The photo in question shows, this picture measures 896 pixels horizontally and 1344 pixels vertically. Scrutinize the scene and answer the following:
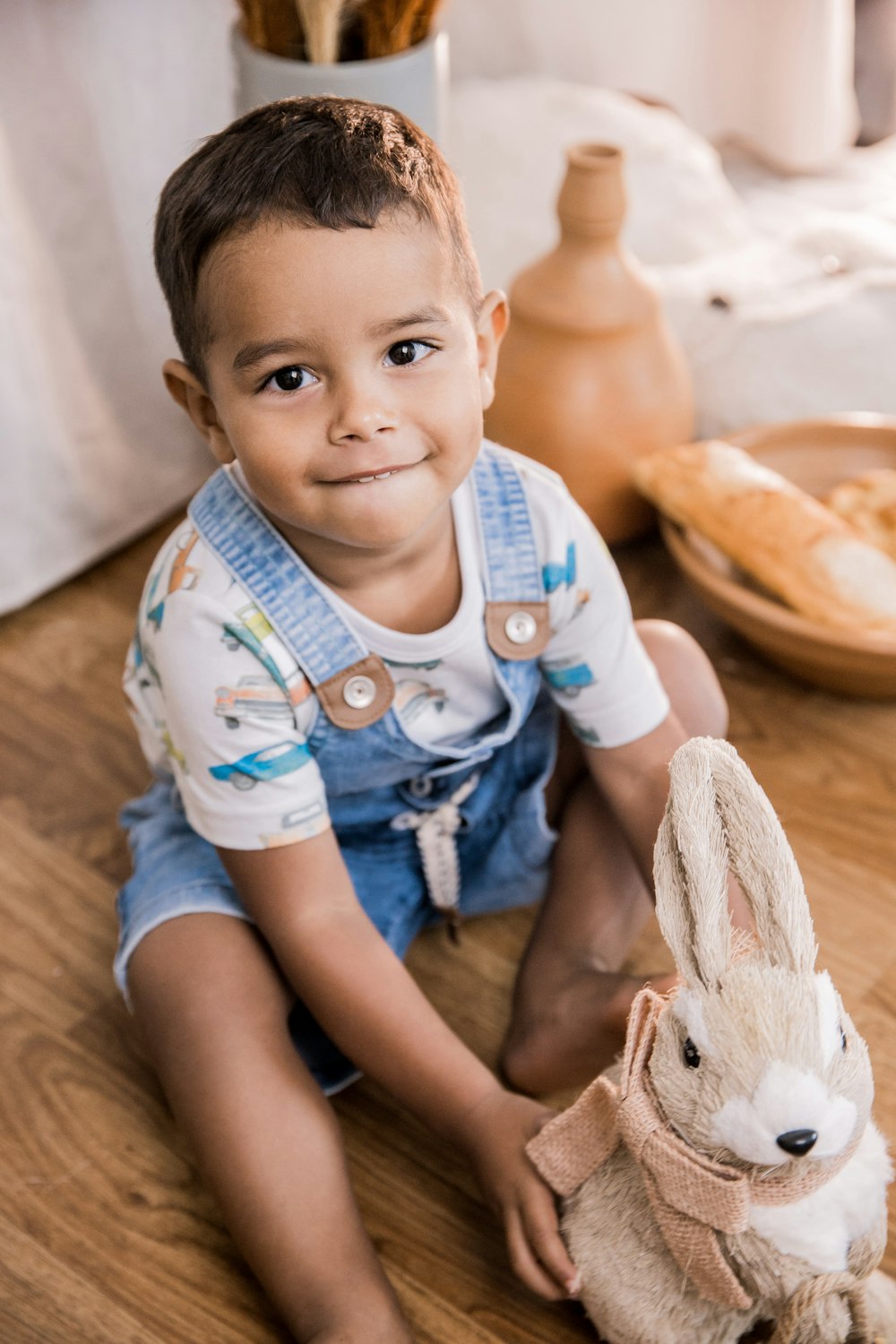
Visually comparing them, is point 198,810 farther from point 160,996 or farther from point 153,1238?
point 153,1238

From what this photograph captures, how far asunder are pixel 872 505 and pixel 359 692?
0.58 m

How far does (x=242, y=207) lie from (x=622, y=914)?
1.58ft

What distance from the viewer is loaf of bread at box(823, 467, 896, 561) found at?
109cm

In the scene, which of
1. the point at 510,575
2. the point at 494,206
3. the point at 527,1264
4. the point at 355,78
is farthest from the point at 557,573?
the point at 494,206

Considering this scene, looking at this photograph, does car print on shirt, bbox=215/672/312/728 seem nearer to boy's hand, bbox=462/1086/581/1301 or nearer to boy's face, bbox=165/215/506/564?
boy's face, bbox=165/215/506/564

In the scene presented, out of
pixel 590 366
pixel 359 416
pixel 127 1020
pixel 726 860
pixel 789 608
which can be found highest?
pixel 359 416

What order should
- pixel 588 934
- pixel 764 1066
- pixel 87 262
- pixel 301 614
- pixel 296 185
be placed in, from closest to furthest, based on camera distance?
1. pixel 764 1066
2. pixel 296 185
3. pixel 301 614
4. pixel 588 934
5. pixel 87 262

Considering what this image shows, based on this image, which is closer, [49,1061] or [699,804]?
[699,804]

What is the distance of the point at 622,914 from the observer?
84 cm

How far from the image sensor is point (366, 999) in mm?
704

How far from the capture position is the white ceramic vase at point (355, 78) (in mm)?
1089

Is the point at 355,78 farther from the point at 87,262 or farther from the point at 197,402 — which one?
the point at 197,402

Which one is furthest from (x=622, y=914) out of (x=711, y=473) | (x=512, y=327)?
(x=512, y=327)

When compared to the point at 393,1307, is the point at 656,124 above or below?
above
